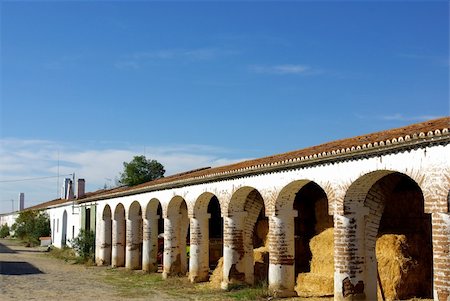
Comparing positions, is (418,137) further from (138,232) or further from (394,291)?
(138,232)

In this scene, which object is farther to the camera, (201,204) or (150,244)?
(150,244)

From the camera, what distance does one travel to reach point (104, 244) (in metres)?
26.9

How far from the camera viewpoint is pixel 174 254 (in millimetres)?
19859

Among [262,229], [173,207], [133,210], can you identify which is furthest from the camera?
[133,210]

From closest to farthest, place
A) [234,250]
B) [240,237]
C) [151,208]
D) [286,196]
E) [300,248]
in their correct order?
[286,196], [234,250], [240,237], [300,248], [151,208]

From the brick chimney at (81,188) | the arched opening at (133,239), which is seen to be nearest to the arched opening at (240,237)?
the arched opening at (133,239)

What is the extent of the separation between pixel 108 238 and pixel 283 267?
1523cm

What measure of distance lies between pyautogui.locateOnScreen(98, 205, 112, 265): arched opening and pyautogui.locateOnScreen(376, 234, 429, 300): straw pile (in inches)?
668

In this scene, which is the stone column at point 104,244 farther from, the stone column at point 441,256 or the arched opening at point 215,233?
the stone column at point 441,256

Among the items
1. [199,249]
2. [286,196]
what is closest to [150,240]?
[199,249]

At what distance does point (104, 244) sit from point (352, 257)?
58.4ft

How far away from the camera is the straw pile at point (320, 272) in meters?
14.2

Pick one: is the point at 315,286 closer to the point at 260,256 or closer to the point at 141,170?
the point at 260,256

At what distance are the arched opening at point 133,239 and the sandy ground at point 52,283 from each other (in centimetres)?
136
